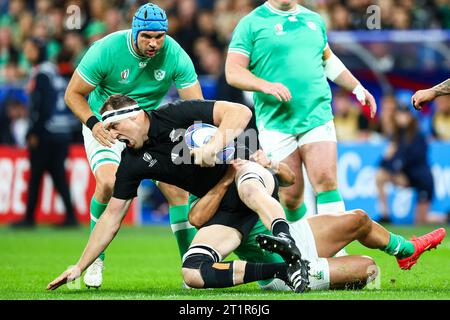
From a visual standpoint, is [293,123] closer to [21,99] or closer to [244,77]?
[244,77]

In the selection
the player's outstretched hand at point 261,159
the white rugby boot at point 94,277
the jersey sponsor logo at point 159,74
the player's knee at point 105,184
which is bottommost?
the white rugby boot at point 94,277

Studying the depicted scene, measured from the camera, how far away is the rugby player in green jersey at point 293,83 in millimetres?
9305

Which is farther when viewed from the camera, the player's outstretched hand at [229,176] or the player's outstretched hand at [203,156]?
the player's outstretched hand at [229,176]

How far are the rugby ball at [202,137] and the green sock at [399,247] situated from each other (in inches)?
55.7

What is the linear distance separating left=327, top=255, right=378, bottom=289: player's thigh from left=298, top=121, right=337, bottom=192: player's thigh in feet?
5.18

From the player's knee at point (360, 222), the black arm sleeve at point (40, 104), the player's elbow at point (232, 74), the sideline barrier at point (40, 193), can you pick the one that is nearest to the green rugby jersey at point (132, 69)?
the player's elbow at point (232, 74)

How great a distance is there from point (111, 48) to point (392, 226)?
24.2ft

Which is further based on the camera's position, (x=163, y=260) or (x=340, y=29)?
(x=340, y=29)

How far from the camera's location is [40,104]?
15938mm

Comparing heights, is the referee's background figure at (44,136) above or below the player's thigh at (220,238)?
below

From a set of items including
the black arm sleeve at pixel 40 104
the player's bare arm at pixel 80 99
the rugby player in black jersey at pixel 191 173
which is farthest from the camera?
the black arm sleeve at pixel 40 104

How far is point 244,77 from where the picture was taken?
358 inches

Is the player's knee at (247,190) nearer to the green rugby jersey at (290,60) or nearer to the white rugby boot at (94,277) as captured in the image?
the white rugby boot at (94,277)
